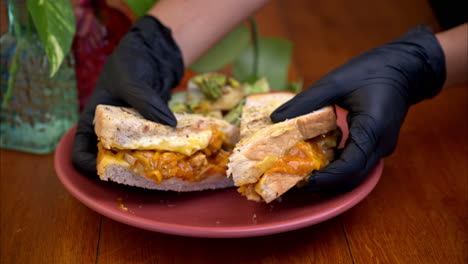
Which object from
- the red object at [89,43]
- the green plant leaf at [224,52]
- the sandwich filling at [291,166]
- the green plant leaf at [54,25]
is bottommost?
the green plant leaf at [224,52]

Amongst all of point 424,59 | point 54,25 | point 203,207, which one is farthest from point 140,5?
point 424,59

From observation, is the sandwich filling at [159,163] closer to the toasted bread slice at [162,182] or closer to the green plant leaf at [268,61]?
the toasted bread slice at [162,182]

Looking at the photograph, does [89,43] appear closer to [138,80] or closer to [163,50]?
[163,50]

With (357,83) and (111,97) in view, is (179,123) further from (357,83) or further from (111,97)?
(357,83)

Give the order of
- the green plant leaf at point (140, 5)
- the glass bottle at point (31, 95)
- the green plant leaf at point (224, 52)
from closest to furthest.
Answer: the glass bottle at point (31, 95), the green plant leaf at point (140, 5), the green plant leaf at point (224, 52)

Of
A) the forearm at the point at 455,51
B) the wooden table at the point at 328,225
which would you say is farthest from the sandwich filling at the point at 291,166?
the forearm at the point at 455,51

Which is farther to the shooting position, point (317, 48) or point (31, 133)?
point (317, 48)

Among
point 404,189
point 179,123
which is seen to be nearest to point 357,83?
point 404,189
